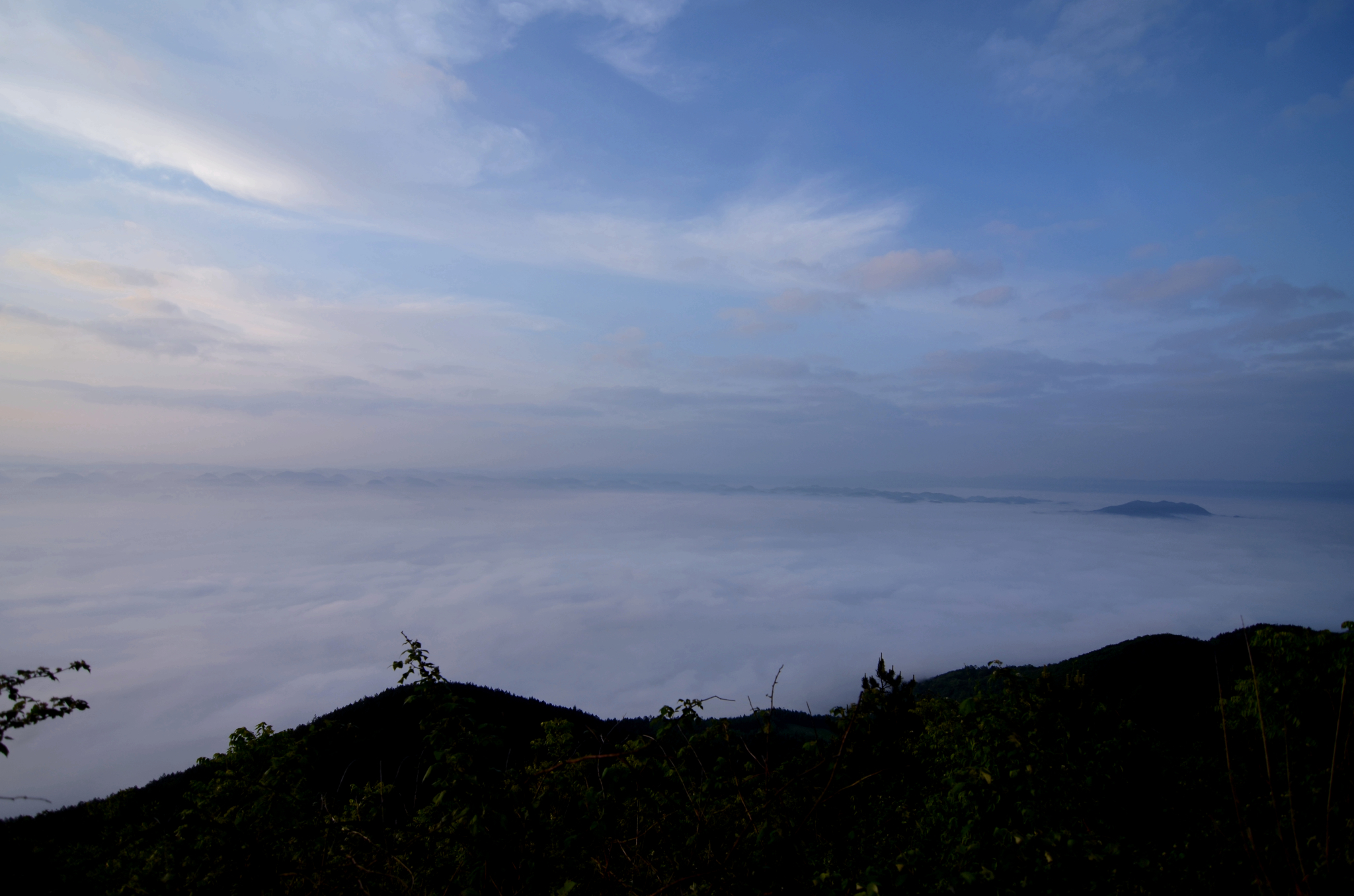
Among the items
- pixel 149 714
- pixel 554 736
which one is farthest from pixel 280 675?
pixel 554 736

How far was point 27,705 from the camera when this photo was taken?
607 cm

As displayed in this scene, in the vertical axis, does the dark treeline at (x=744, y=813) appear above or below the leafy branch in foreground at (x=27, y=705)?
below

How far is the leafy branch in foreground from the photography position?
567 cm

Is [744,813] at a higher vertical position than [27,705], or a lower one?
lower

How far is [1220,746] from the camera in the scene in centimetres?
1573

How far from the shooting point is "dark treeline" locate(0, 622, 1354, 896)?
4176 mm

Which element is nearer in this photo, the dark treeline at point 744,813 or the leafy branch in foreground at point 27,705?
the dark treeline at point 744,813

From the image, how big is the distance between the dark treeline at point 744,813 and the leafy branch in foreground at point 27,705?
1.09m

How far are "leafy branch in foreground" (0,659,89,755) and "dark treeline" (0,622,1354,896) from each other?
3.57ft

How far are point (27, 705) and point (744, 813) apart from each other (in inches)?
265

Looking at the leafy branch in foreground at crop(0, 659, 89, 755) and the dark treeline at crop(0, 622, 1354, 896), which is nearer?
the dark treeline at crop(0, 622, 1354, 896)

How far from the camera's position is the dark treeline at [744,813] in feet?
13.7

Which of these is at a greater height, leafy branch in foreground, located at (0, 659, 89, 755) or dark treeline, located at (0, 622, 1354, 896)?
leafy branch in foreground, located at (0, 659, 89, 755)

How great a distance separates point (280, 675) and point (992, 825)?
223 metres
